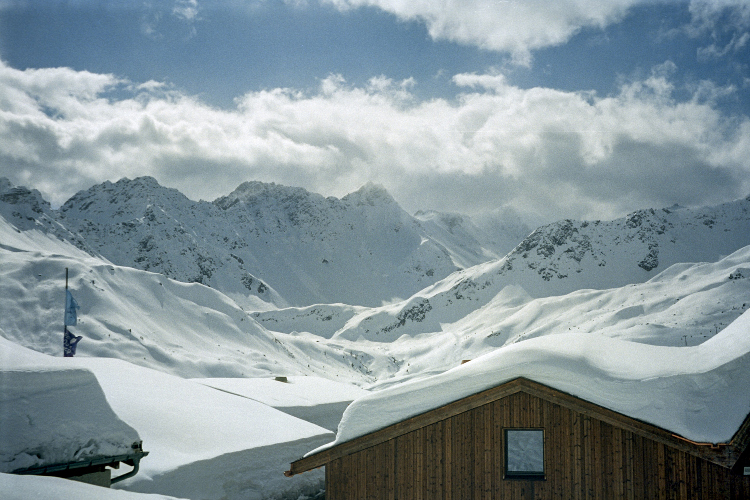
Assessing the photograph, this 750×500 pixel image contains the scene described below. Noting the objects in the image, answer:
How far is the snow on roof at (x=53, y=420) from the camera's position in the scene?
6.77m

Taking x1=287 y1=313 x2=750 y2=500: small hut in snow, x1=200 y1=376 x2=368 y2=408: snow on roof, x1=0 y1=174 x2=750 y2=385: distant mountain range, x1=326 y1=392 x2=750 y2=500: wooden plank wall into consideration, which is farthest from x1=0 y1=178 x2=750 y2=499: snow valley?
x1=326 y1=392 x2=750 y2=500: wooden plank wall

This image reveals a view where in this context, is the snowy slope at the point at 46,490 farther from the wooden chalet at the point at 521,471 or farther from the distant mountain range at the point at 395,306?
the distant mountain range at the point at 395,306

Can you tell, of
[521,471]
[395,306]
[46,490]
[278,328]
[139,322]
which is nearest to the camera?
[46,490]

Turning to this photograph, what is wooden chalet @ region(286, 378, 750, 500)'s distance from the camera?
988 cm

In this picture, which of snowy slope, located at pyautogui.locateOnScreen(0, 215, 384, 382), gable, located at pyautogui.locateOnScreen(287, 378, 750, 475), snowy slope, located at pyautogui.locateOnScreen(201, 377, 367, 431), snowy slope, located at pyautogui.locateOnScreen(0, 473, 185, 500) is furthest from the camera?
snowy slope, located at pyautogui.locateOnScreen(0, 215, 384, 382)

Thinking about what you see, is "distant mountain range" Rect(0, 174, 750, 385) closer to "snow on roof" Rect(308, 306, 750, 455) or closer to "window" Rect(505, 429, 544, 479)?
"snow on roof" Rect(308, 306, 750, 455)

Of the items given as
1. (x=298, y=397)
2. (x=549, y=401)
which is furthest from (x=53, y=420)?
(x=298, y=397)

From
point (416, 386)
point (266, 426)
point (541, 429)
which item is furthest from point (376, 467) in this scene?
point (266, 426)

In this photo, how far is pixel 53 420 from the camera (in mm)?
7234

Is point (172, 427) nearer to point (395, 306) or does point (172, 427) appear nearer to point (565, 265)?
point (395, 306)

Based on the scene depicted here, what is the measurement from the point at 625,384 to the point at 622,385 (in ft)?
0.18

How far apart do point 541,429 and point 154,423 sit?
33.4 ft

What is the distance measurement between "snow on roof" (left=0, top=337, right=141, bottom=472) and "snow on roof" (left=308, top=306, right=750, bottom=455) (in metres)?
4.26

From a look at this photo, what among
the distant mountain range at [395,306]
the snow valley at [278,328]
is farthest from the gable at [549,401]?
the distant mountain range at [395,306]
